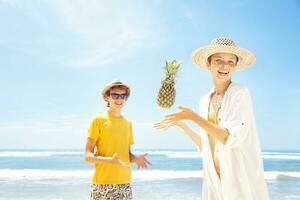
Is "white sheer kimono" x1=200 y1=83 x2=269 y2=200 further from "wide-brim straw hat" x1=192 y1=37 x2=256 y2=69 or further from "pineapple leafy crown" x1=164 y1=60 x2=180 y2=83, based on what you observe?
"pineapple leafy crown" x1=164 y1=60 x2=180 y2=83

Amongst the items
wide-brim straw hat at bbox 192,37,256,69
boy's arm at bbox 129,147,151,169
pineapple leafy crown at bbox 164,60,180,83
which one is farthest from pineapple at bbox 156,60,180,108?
boy's arm at bbox 129,147,151,169

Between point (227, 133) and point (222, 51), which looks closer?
point (227, 133)

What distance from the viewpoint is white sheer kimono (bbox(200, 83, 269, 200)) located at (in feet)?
8.17

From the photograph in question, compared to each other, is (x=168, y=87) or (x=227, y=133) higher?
(x=168, y=87)

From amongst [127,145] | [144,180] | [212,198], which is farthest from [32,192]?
[212,198]

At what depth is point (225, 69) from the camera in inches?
107

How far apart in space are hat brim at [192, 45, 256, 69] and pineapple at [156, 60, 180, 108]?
184 millimetres

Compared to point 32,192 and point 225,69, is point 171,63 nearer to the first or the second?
point 225,69

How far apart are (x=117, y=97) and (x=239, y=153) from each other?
3.86 feet

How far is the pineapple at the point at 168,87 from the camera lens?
2859mm

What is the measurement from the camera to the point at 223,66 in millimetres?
2729

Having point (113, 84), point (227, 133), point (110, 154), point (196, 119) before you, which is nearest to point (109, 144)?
point (110, 154)

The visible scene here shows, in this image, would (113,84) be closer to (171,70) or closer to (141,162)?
(171,70)

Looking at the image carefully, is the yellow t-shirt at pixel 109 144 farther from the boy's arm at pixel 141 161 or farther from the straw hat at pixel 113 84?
the straw hat at pixel 113 84
